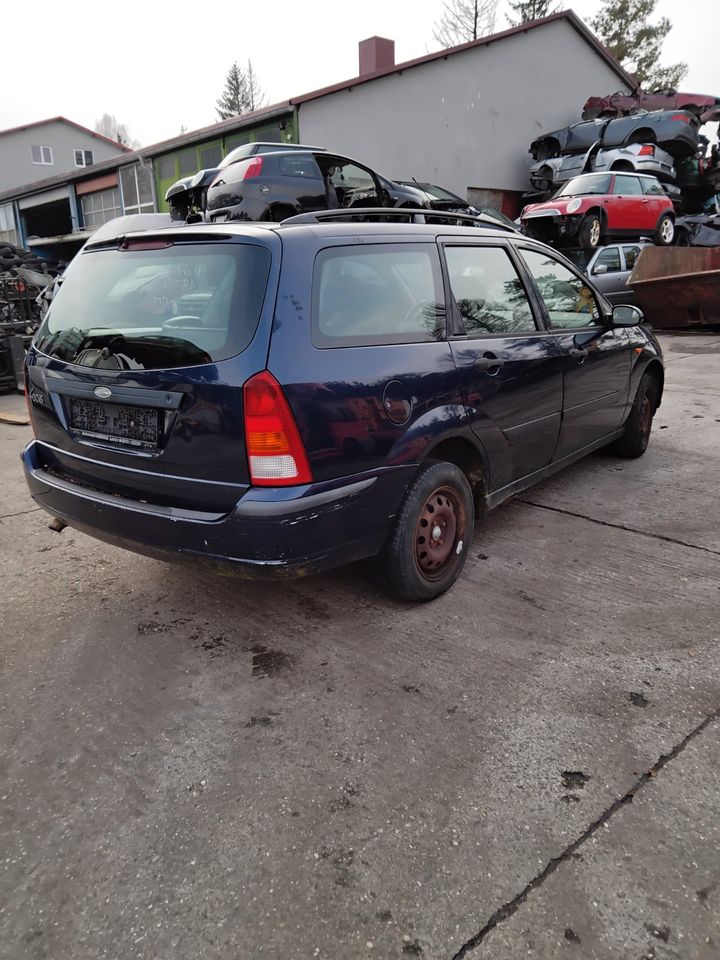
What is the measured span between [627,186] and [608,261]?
9.30ft

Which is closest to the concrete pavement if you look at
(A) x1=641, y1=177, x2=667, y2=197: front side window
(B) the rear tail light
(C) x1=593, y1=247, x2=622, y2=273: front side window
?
(B) the rear tail light

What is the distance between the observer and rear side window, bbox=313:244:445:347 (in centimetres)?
273

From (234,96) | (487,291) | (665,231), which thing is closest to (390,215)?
(487,291)

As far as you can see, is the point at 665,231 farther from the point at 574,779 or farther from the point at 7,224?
the point at 7,224

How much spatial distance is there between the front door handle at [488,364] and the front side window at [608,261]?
1039 cm

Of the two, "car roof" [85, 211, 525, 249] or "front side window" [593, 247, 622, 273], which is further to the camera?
"front side window" [593, 247, 622, 273]

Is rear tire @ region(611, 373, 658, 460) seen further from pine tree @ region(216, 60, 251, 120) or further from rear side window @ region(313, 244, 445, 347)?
pine tree @ region(216, 60, 251, 120)

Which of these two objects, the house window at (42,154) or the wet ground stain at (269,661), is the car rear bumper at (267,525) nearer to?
the wet ground stain at (269,661)

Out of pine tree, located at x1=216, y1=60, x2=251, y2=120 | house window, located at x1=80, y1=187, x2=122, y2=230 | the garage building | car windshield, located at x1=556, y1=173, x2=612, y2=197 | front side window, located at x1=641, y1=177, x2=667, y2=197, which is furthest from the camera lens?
pine tree, located at x1=216, y1=60, x2=251, y2=120

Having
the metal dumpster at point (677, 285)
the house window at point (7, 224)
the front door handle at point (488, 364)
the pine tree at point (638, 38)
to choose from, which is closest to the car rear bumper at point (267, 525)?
the front door handle at point (488, 364)

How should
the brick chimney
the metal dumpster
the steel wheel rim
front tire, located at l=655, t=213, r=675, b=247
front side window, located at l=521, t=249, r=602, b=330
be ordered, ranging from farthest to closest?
the brick chimney, front tire, located at l=655, t=213, r=675, b=247, the metal dumpster, front side window, located at l=521, t=249, r=602, b=330, the steel wheel rim

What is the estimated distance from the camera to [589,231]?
44.3 feet

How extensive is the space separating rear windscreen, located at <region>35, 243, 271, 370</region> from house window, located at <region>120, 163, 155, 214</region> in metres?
21.7

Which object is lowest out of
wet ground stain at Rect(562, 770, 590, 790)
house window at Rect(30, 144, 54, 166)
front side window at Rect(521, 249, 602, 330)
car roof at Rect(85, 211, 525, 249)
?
wet ground stain at Rect(562, 770, 590, 790)
